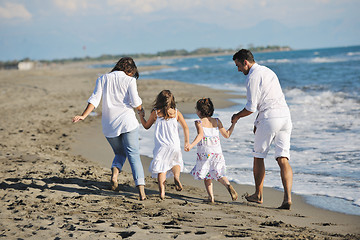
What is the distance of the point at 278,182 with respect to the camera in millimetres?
5297

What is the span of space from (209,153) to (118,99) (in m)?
1.34

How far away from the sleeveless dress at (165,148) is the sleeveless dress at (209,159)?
0.95 feet

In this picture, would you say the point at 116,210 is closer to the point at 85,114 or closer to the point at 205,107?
the point at 85,114

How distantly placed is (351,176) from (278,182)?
107 centimetres

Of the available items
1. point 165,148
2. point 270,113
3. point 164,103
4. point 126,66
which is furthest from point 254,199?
point 126,66

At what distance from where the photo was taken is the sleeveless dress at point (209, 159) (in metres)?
4.52

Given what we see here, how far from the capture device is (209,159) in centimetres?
Result: 456

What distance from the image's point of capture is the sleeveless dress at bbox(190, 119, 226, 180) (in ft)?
14.8

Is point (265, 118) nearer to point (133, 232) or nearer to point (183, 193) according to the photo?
point (183, 193)

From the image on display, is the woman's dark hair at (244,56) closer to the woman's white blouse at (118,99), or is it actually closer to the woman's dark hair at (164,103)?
the woman's dark hair at (164,103)

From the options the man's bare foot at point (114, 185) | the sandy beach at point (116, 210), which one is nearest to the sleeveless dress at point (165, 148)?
the sandy beach at point (116, 210)

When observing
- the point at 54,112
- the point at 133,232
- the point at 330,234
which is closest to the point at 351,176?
the point at 330,234

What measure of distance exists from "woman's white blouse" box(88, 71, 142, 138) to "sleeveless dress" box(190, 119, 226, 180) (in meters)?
0.93

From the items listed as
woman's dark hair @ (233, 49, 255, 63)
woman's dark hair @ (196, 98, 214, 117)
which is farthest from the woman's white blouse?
woman's dark hair @ (233, 49, 255, 63)
